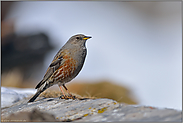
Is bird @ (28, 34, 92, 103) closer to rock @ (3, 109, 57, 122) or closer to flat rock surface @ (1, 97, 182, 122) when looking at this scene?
flat rock surface @ (1, 97, 182, 122)


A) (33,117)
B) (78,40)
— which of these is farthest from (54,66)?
(33,117)

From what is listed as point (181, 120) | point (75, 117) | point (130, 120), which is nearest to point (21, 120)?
point (75, 117)

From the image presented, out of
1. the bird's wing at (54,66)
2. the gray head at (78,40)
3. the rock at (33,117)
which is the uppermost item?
the gray head at (78,40)

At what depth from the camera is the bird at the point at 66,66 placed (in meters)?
5.83

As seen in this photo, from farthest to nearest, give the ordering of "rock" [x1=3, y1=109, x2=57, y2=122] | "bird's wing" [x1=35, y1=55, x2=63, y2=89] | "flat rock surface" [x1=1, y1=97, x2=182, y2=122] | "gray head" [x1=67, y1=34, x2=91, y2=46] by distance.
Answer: "gray head" [x1=67, y1=34, x2=91, y2=46] → "bird's wing" [x1=35, y1=55, x2=63, y2=89] → "rock" [x1=3, y1=109, x2=57, y2=122] → "flat rock surface" [x1=1, y1=97, x2=182, y2=122]

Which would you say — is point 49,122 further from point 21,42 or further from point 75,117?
point 21,42

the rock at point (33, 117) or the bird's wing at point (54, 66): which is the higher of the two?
the bird's wing at point (54, 66)

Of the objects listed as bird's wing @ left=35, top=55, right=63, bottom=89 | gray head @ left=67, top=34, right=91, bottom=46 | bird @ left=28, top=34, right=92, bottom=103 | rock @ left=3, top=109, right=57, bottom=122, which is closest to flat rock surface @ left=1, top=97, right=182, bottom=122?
rock @ left=3, top=109, right=57, bottom=122

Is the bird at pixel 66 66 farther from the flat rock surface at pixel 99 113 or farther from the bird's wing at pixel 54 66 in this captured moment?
the flat rock surface at pixel 99 113

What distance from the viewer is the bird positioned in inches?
230

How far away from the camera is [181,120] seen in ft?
11.3

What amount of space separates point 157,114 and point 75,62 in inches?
106

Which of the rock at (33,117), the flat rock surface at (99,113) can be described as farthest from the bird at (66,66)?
the rock at (33,117)

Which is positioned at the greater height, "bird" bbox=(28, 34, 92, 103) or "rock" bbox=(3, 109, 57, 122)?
"bird" bbox=(28, 34, 92, 103)
